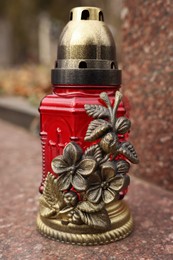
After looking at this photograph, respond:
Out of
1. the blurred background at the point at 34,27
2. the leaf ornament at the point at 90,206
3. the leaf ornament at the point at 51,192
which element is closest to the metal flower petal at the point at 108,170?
the leaf ornament at the point at 90,206

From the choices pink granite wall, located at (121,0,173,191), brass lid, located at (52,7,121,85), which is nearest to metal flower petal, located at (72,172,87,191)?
brass lid, located at (52,7,121,85)

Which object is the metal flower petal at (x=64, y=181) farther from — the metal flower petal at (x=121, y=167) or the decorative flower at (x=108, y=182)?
the metal flower petal at (x=121, y=167)

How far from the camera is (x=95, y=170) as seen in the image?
1.75 metres

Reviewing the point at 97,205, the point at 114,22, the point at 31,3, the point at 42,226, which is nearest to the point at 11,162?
the point at 42,226

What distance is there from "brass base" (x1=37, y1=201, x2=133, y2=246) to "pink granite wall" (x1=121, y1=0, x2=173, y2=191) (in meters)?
0.72

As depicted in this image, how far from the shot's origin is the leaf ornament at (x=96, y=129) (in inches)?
67.7

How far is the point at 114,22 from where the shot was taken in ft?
32.1

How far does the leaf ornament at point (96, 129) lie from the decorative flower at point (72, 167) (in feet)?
0.25

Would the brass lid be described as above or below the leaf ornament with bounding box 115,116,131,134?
above

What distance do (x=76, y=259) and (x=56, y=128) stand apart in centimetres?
60

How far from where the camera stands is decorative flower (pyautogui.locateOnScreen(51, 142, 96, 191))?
1.74 meters

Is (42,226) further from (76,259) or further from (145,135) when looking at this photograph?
(145,135)

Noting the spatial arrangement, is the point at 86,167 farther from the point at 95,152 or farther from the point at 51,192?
the point at 51,192

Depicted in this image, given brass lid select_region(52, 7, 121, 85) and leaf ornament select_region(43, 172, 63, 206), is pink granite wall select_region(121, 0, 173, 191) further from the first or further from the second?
leaf ornament select_region(43, 172, 63, 206)
